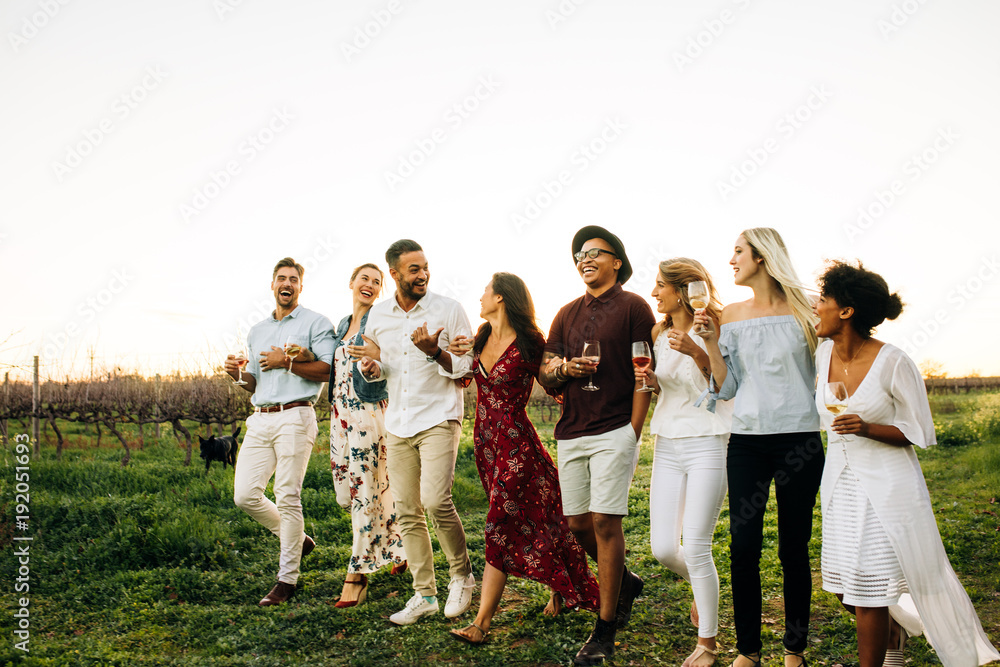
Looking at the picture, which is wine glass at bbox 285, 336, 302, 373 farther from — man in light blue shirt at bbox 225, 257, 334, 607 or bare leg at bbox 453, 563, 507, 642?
bare leg at bbox 453, 563, 507, 642

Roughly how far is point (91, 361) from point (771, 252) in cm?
1730

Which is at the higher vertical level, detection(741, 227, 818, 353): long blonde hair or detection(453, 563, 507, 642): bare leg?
detection(741, 227, 818, 353): long blonde hair

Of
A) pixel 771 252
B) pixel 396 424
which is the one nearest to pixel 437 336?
pixel 396 424

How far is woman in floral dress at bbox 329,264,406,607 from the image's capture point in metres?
4.78

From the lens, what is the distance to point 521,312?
13.7 feet

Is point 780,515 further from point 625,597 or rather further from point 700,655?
point 625,597

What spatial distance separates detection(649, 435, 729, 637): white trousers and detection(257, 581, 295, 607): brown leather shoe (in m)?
2.76

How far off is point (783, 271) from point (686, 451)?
1.06m

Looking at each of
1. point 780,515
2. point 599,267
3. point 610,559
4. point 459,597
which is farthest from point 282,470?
point 780,515

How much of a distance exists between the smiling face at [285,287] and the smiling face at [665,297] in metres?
2.93

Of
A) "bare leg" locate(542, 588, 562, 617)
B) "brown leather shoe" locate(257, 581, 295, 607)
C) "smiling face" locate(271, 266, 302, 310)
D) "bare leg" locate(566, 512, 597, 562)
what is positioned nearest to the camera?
"bare leg" locate(566, 512, 597, 562)

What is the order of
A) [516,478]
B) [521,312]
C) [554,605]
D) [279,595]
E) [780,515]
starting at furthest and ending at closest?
[279,595] → [554,605] → [521,312] → [516,478] → [780,515]

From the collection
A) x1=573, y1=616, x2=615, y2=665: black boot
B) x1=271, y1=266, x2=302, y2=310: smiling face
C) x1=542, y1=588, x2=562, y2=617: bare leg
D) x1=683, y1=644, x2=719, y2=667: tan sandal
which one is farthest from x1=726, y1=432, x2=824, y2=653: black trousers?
x1=271, y1=266, x2=302, y2=310: smiling face

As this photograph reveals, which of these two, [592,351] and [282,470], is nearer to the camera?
Result: [592,351]
